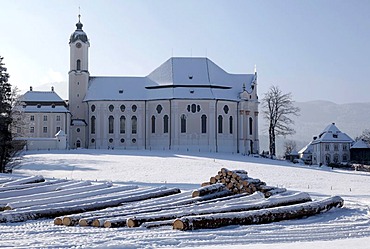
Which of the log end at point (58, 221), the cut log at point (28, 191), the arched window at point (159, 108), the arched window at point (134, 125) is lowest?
the log end at point (58, 221)

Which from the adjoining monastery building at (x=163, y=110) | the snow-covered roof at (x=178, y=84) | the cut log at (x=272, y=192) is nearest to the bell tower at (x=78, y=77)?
the adjoining monastery building at (x=163, y=110)

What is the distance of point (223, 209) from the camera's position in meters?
16.8

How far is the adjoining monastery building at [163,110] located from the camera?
242 feet

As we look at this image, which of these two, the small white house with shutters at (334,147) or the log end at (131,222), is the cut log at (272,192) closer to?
the log end at (131,222)

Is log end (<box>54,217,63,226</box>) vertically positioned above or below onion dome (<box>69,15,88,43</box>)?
below

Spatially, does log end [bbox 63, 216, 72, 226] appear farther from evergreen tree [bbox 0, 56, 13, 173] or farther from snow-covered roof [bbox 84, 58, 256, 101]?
snow-covered roof [bbox 84, 58, 256, 101]

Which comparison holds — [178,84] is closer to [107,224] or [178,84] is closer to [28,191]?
[28,191]

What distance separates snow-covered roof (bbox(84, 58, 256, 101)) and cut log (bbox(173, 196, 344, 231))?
184 ft

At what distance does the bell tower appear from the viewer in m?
77.5

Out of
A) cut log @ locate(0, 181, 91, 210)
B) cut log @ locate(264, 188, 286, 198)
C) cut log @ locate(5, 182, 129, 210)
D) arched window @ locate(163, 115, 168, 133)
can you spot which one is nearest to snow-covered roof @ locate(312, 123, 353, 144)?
arched window @ locate(163, 115, 168, 133)

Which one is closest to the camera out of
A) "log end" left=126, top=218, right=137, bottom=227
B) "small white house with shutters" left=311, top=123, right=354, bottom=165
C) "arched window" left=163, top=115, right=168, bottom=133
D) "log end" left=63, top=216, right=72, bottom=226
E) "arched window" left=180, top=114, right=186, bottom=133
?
"log end" left=126, top=218, right=137, bottom=227

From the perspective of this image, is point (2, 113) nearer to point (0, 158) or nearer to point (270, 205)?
point (0, 158)

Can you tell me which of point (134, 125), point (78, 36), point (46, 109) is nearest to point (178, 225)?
point (134, 125)

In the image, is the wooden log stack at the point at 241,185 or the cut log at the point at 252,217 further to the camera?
the wooden log stack at the point at 241,185
